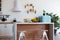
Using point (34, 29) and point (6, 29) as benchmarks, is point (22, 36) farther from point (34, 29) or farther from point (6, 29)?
point (6, 29)

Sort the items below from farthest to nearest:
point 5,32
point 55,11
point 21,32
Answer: point 55,11, point 5,32, point 21,32

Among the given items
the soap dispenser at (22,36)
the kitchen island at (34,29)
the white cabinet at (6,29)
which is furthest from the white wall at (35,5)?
the soap dispenser at (22,36)

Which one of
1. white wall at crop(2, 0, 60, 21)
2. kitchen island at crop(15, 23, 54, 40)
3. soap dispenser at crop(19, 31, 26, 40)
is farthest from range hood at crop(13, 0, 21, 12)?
soap dispenser at crop(19, 31, 26, 40)

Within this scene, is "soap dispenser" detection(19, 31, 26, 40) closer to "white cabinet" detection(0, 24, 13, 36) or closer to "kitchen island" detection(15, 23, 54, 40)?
"kitchen island" detection(15, 23, 54, 40)

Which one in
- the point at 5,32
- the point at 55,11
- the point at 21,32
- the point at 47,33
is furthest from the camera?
the point at 55,11

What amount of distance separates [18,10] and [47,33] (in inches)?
57.6

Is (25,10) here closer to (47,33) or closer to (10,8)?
(10,8)

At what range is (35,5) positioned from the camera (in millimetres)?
5586

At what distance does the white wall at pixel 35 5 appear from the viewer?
5375 millimetres

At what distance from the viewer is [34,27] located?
15.2 feet

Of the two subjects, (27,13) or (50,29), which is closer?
(50,29)

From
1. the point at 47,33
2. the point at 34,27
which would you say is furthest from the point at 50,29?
the point at 34,27

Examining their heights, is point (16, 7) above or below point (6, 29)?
above

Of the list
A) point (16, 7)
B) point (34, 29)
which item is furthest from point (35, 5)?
point (34, 29)
